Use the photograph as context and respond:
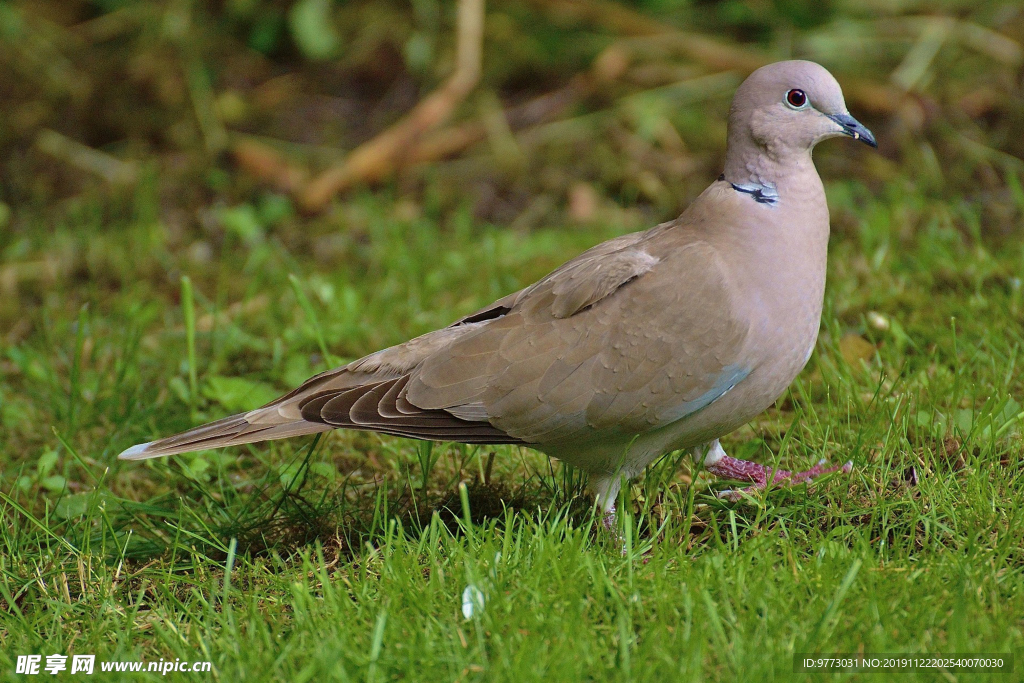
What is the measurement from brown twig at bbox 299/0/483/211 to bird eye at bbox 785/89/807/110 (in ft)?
10.8

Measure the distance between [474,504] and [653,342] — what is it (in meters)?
0.79

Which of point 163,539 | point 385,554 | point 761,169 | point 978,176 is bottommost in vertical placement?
point 163,539

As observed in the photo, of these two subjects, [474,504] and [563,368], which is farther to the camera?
[474,504]

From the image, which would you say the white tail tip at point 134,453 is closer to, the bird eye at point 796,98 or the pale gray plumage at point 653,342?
the pale gray plumage at point 653,342

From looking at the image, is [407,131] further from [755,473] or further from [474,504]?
[755,473]

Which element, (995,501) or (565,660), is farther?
(995,501)

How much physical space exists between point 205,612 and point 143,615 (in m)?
0.18

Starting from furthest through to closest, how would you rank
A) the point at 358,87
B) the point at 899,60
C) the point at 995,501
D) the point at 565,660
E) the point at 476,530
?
the point at 358,87 → the point at 899,60 → the point at 476,530 → the point at 995,501 → the point at 565,660

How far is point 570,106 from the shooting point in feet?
20.5

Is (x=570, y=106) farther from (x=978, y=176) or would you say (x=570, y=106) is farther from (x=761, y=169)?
(x=761, y=169)

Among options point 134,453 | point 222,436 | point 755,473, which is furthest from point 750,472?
point 134,453

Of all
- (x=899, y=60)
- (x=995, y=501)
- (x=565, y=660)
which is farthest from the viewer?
(x=899, y=60)

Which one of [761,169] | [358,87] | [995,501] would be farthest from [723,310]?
[358,87]

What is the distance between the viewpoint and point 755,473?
311cm
